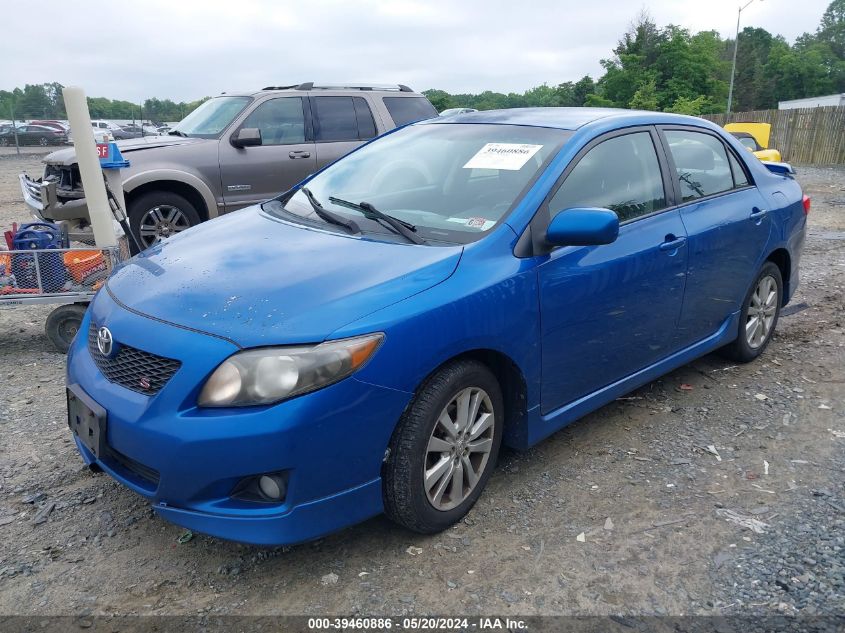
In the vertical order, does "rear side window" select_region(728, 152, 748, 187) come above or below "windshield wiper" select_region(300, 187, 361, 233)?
above

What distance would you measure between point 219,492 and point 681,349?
2832 millimetres

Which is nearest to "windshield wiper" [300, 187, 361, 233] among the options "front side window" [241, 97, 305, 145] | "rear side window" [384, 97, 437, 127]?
"front side window" [241, 97, 305, 145]

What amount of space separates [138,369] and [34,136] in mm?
36840

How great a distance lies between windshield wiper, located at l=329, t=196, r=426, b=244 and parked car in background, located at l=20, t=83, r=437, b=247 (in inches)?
155

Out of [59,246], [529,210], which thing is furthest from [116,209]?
[529,210]

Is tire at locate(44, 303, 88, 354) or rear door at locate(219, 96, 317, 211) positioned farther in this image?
rear door at locate(219, 96, 317, 211)

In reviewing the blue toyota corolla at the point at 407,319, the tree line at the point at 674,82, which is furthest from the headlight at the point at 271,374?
the tree line at the point at 674,82

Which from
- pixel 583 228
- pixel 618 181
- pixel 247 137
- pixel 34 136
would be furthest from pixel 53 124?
pixel 583 228

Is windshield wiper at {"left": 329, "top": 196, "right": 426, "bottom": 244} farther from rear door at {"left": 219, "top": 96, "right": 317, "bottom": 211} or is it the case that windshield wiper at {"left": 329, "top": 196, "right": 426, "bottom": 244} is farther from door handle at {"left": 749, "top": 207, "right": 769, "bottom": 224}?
rear door at {"left": 219, "top": 96, "right": 317, "bottom": 211}

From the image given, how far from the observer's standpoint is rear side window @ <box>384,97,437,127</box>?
902cm

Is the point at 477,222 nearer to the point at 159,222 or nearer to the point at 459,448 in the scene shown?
the point at 459,448

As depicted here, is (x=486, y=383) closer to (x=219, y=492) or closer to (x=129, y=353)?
(x=219, y=492)

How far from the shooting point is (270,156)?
8086 millimetres

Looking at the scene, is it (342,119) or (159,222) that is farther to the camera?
(342,119)
